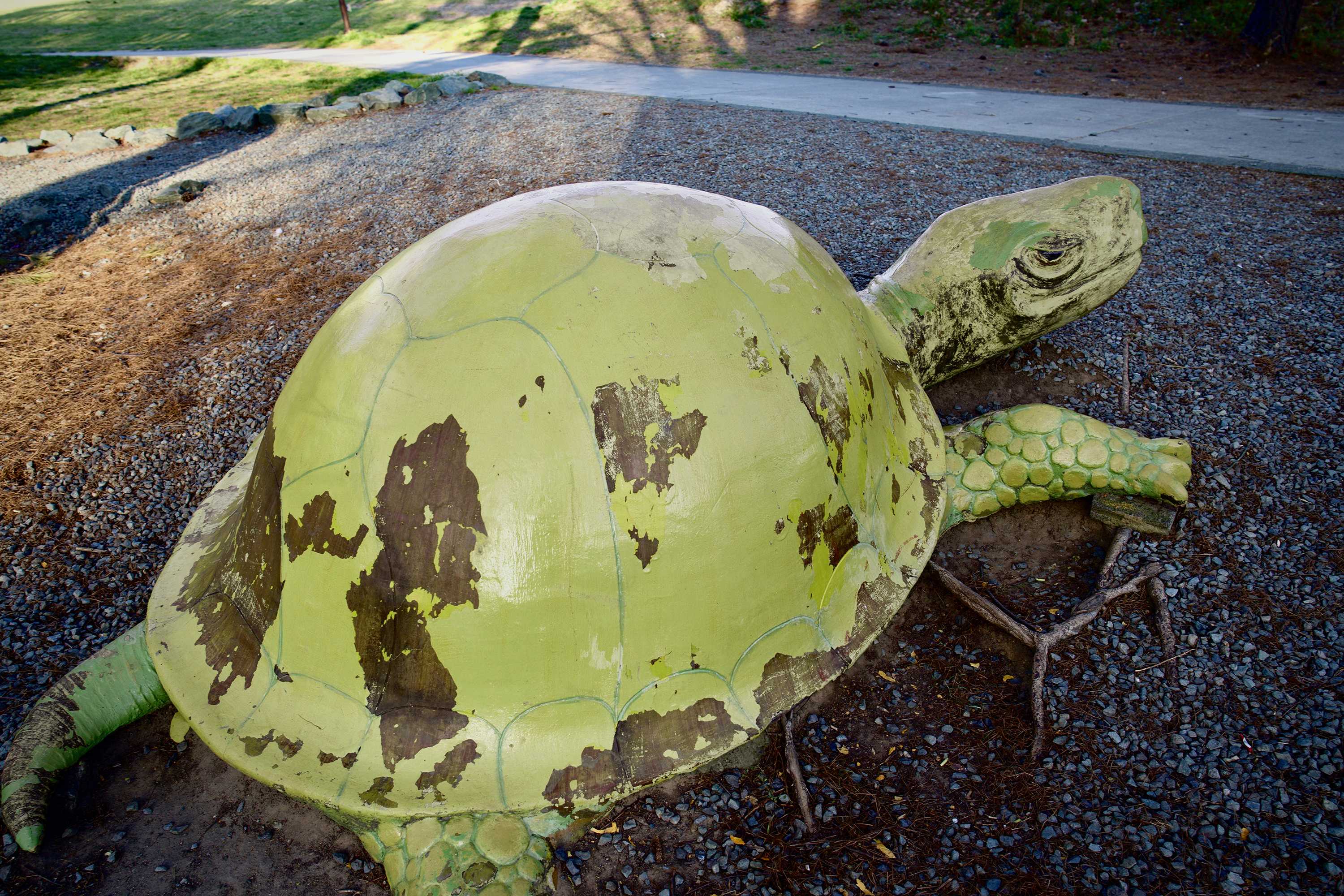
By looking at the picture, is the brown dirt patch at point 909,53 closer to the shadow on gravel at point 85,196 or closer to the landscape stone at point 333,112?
the landscape stone at point 333,112

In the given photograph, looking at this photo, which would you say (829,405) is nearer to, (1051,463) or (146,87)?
(1051,463)

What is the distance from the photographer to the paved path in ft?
19.1

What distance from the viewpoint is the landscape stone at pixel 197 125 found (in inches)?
358

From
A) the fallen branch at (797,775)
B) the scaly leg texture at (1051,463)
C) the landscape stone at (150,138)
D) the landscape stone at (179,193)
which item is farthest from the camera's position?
the landscape stone at (150,138)

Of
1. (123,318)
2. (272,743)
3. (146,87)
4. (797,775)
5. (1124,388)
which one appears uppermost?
(146,87)

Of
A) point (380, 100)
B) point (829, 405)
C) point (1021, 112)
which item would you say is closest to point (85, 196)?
point (380, 100)

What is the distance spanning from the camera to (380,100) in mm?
9312

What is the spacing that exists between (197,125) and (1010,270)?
10.7 m

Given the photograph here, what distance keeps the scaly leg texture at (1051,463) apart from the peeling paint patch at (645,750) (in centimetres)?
134

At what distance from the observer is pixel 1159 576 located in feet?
8.05

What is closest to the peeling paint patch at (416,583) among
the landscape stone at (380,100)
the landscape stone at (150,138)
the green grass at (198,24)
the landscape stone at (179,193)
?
the landscape stone at (179,193)

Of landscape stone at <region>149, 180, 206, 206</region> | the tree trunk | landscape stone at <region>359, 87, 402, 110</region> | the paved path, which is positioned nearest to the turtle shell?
the paved path

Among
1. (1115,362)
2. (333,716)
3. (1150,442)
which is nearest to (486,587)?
(333,716)

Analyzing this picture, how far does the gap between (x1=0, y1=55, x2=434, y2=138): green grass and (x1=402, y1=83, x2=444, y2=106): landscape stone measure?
1.16m
